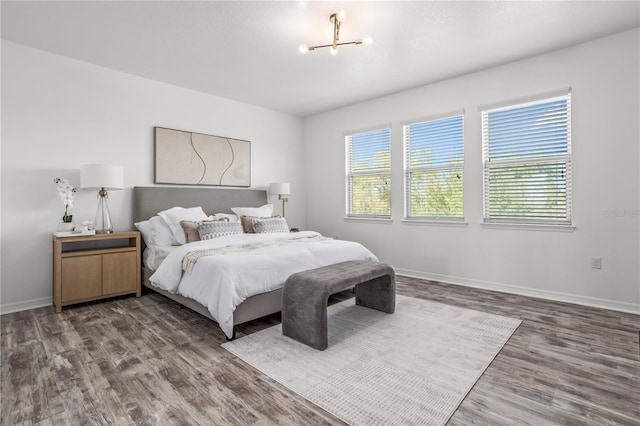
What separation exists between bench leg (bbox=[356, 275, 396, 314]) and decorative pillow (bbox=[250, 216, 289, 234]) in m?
1.51

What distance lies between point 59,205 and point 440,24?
4.38 metres

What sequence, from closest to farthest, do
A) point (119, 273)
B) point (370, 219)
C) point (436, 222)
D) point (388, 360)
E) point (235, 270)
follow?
point (388, 360), point (235, 270), point (119, 273), point (436, 222), point (370, 219)

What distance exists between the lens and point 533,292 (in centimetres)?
380

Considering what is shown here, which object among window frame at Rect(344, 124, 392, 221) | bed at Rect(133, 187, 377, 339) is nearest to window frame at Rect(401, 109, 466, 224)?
window frame at Rect(344, 124, 392, 221)

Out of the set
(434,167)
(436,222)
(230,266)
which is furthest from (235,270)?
(434,167)

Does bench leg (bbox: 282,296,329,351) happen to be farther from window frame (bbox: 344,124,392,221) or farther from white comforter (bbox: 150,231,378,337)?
window frame (bbox: 344,124,392,221)

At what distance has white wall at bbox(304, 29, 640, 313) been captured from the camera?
3.26m

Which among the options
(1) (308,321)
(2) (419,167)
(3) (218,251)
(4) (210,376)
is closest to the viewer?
(4) (210,376)

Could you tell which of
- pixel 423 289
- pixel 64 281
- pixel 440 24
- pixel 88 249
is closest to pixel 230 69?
pixel 440 24

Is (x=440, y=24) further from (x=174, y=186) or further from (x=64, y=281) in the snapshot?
(x=64, y=281)

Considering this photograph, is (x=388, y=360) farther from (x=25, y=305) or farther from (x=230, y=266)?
(x=25, y=305)

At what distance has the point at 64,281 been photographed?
337 centimetres

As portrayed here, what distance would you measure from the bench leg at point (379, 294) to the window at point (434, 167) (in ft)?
5.93

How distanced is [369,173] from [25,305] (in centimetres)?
463
